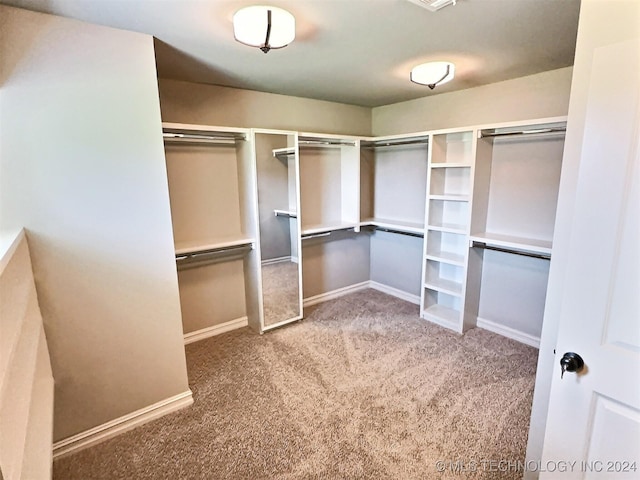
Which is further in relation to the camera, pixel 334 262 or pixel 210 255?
pixel 334 262

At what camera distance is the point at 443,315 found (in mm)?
3371

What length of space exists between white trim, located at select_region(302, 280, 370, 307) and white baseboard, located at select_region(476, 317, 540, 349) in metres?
1.48

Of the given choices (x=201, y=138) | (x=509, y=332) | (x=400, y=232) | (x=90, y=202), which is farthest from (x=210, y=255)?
(x=509, y=332)

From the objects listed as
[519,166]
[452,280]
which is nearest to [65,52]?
[519,166]

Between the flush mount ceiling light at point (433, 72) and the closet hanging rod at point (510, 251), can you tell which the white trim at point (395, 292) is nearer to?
the closet hanging rod at point (510, 251)

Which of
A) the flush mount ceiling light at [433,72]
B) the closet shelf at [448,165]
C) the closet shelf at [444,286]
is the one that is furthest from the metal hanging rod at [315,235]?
the flush mount ceiling light at [433,72]

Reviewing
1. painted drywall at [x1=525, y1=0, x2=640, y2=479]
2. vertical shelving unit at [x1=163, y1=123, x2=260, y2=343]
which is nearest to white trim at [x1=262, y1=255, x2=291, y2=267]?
vertical shelving unit at [x1=163, y1=123, x2=260, y2=343]

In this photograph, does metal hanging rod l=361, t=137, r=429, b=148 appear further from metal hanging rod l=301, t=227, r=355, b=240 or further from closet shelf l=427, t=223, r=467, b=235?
metal hanging rod l=301, t=227, r=355, b=240

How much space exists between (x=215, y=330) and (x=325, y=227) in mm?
1528

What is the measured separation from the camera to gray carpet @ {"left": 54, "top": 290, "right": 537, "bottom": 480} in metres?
1.78

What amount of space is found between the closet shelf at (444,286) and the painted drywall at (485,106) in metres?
1.59

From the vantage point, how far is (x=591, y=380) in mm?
1097

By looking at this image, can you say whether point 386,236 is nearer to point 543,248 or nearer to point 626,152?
point 543,248

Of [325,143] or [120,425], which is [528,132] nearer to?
[325,143]
